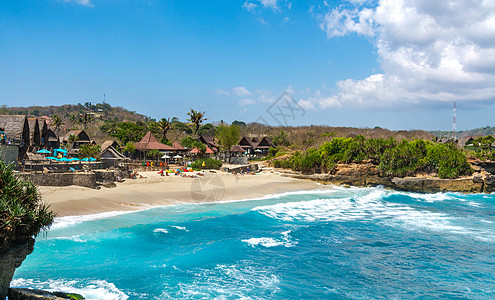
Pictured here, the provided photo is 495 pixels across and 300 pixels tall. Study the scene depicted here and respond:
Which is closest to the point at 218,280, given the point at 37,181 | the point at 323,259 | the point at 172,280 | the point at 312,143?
the point at 172,280

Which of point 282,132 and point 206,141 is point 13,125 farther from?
point 282,132

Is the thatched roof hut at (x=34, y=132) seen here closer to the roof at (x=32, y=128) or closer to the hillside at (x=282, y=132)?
the roof at (x=32, y=128)

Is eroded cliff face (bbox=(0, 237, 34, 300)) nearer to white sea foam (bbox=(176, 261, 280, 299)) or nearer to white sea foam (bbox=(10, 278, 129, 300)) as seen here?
white sea foam (bbox=(10, 278, 129, 300))

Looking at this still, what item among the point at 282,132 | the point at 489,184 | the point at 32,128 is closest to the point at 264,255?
the point at 32,128

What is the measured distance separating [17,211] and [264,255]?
9.87 metres

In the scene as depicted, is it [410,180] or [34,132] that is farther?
[410,180]

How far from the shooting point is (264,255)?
14.3 metres

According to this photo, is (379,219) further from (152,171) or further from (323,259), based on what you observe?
(152,171)

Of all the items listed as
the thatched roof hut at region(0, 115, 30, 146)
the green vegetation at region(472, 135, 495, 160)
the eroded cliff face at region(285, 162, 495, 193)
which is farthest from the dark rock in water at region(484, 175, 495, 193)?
the thatched roof hut at region(0, 115, 30, 146)

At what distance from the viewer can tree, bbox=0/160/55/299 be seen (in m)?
6.84

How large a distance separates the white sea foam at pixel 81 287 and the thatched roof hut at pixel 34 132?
25728mm

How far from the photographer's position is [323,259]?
1404 centimetres

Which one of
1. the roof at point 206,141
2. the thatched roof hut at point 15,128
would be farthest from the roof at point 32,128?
the roof at point 206,141

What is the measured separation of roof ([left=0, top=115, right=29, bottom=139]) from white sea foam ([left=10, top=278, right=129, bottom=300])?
837 inches
